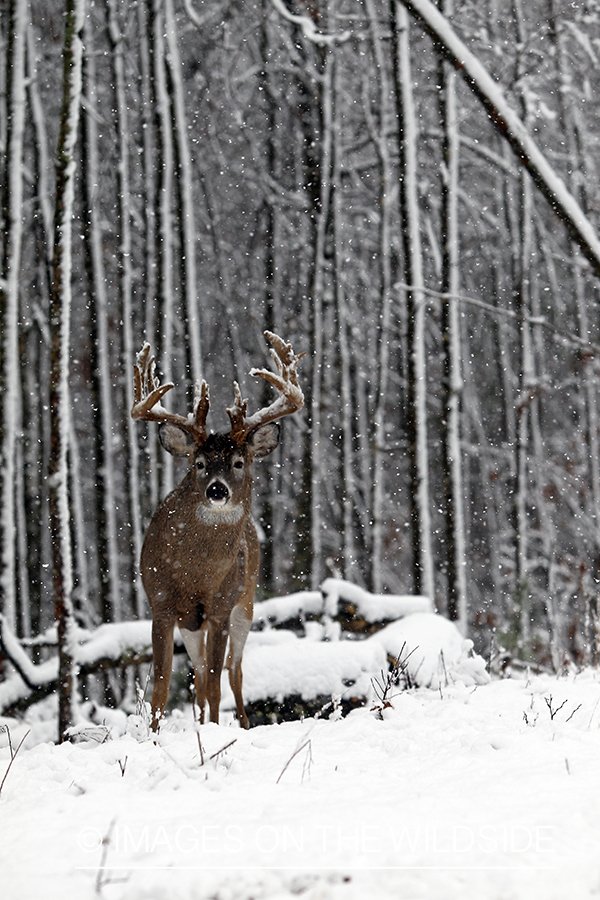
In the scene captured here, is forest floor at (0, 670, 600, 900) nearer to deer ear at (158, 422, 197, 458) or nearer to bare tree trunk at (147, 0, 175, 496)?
deer ear at (158, 422, 197, 458)

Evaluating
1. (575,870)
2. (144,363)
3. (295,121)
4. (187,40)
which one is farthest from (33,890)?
(187,40)

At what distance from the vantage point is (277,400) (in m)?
5.38

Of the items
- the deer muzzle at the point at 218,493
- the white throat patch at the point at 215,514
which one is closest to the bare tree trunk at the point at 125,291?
the white throat patch at the point at 215,514

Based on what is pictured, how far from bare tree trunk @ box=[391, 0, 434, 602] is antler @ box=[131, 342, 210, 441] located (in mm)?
4122

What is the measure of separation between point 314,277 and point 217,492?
25.6ft

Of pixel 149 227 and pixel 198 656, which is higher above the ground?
pixel 149 227

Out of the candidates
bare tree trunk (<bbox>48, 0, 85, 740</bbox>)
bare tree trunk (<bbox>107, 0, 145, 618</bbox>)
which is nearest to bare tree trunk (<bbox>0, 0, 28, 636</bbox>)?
bare tree trunk (<bbox>48, 0, 85, 740</bbox>)

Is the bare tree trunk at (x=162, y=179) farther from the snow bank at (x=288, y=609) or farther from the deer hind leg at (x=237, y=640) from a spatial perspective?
the deer hind leg at (x=237, y=640)

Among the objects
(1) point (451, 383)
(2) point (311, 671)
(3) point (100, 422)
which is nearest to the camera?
(2) point (311, 671)

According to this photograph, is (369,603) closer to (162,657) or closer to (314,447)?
(162,657)

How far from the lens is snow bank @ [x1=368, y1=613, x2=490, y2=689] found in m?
6.05

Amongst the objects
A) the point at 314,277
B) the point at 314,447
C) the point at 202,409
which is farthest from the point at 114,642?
the point at 314,277

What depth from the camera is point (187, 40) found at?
629 inches

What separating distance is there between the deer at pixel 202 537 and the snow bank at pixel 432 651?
1454 mm
